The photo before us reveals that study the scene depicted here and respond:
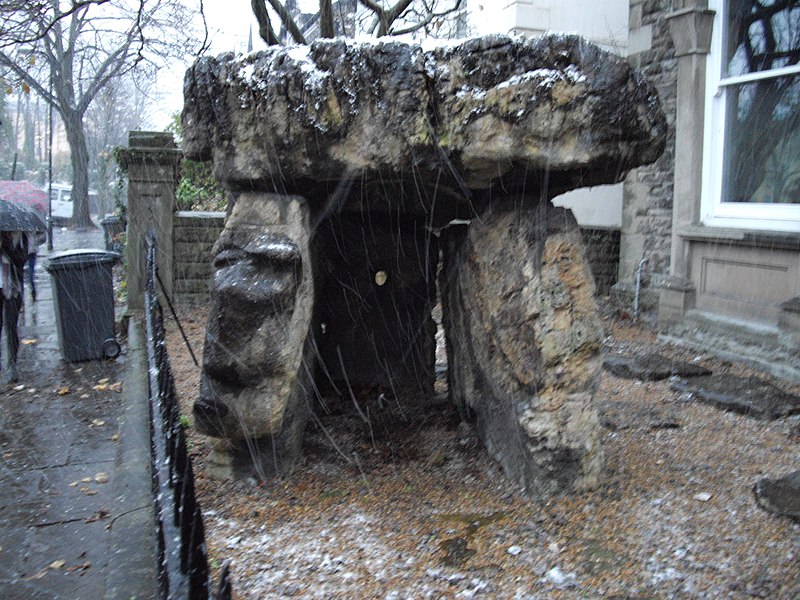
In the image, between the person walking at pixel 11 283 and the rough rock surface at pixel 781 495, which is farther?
the person walking at pixel 11 283

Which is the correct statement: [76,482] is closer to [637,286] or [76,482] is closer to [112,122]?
[637,286]

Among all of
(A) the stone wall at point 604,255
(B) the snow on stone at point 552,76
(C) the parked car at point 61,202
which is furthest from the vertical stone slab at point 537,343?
(C) the parked car at point 61,202

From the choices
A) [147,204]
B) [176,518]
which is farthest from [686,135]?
[176,518]

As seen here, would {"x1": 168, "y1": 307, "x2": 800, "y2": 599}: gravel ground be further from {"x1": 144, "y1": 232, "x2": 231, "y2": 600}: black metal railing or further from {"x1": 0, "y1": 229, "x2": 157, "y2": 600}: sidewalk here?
{"x1": 144, "y1": 232, "x2": 231, "y2": 600}: black metal railing

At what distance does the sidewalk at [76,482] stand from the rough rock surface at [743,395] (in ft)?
12.2

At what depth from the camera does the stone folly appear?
3.40 m

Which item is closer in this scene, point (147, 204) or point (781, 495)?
point (781, 495)

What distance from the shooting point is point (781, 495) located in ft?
11.3

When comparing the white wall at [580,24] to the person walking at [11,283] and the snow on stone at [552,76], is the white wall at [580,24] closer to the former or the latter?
the person walking at [11,283]

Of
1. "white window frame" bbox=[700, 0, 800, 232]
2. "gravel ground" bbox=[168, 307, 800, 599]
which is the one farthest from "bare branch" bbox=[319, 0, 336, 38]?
"gravel ground" bbox=[168, 307, 800, 599]

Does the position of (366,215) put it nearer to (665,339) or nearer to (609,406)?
(609,406)

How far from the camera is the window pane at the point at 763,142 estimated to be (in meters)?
6.67

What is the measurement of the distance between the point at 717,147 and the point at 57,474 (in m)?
6.33

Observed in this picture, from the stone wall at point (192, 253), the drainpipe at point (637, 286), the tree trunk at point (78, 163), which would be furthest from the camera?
the tree trunk at point (78, 163)
